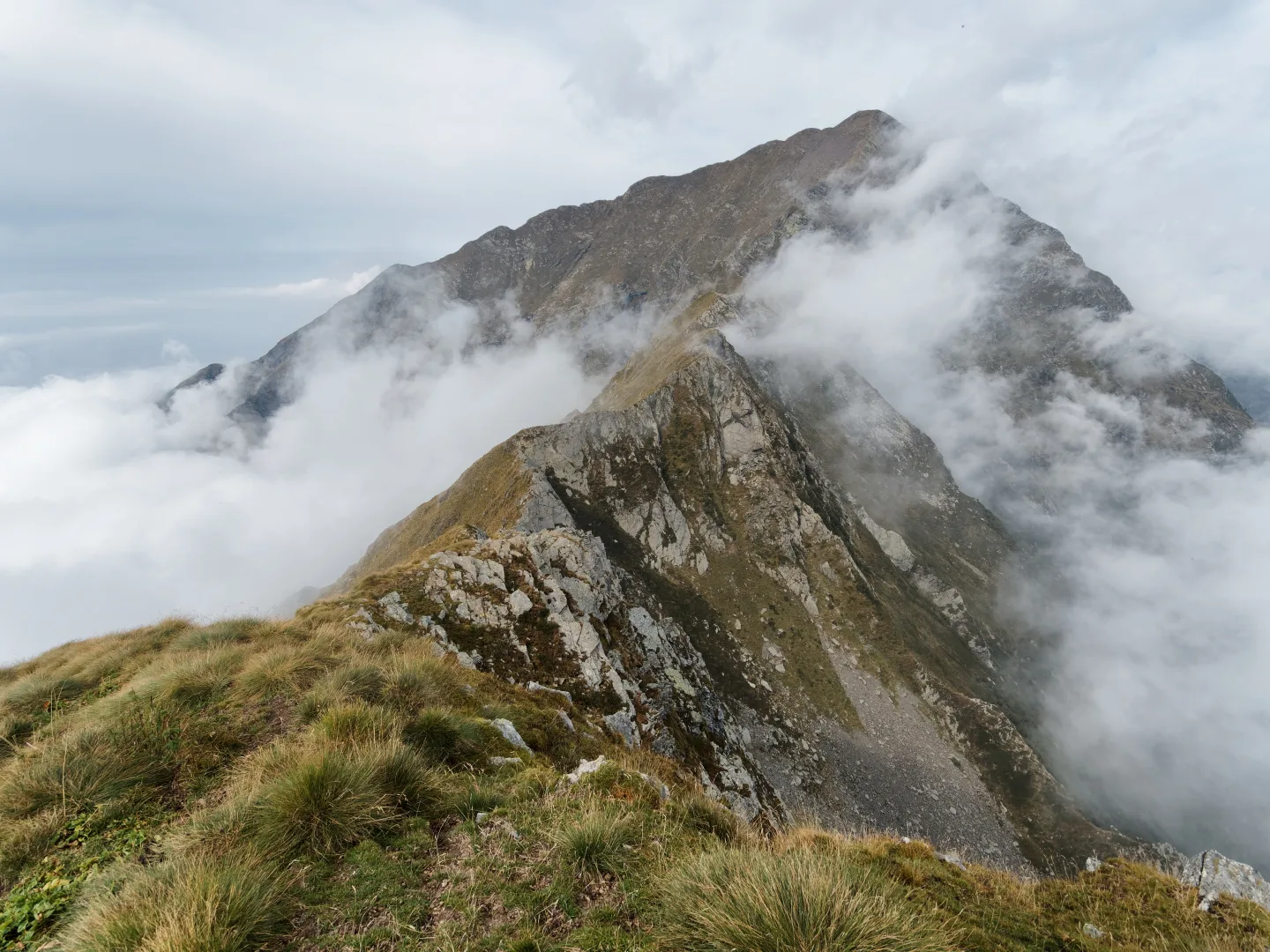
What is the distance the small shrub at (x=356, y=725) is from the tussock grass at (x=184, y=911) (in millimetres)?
2823

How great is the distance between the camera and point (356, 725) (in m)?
8.41

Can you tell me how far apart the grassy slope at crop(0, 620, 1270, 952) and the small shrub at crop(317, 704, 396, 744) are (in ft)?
0.13

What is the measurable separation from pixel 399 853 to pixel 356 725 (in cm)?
284

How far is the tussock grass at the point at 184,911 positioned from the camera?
408cm

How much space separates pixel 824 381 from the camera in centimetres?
17125

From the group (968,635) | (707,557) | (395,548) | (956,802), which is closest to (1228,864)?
(956,802)

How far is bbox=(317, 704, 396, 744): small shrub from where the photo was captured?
8.09 metres

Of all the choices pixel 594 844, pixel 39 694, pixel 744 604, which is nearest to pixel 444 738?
pixel 594 844

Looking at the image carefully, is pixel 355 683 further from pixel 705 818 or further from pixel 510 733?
pixel 705 818

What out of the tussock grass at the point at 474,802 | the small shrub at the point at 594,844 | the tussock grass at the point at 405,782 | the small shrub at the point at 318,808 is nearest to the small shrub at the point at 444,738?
the tussock grass at the point at 405,782

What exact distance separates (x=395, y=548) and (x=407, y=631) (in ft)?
262

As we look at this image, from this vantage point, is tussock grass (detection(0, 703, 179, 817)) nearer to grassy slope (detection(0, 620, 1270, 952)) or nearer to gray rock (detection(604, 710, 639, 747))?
grassy slope (detection(0, 620, 1270, 952))

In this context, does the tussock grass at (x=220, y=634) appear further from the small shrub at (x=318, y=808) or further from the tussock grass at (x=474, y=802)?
the tussock grass at (x=474, y=802)

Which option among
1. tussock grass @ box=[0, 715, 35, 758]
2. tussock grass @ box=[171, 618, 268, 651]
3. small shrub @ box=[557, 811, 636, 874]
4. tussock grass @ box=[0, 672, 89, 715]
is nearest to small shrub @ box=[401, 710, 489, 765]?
small shrub @ box=[557, 811, 636, 874]
